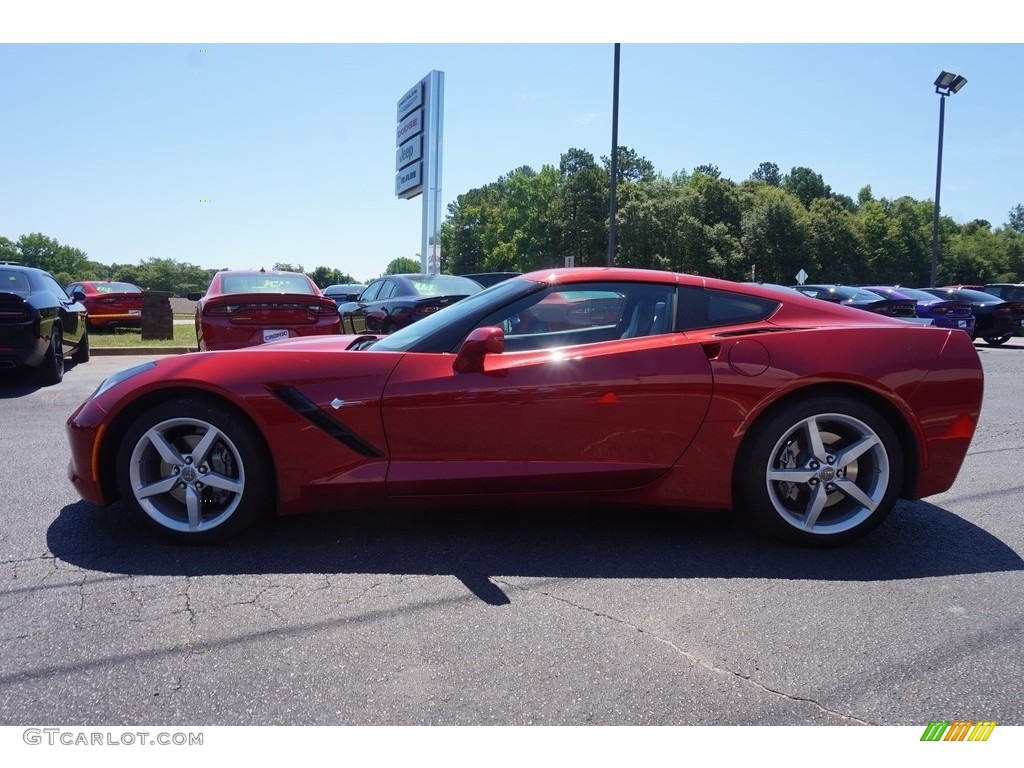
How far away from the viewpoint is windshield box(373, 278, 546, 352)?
3654 millimetres

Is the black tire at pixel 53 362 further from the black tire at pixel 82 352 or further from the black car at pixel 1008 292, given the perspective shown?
the black car at pixel 1008 292

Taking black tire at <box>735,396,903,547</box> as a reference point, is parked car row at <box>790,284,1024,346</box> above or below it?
above

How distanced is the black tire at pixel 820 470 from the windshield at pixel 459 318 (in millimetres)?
1234

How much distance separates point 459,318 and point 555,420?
2.23ft

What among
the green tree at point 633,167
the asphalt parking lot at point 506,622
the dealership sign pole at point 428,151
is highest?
the green tree at point 633,167

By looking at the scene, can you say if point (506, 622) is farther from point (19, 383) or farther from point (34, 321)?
point (19, 383)

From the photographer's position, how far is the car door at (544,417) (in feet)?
11.2

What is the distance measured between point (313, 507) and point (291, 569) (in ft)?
1.06

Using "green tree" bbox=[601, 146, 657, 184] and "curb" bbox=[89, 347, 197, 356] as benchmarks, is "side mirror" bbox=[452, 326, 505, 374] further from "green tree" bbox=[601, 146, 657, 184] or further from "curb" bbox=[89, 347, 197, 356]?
"green tree" bbox=[601, 146, 657, 184]

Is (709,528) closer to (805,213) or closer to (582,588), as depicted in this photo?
(582,588)

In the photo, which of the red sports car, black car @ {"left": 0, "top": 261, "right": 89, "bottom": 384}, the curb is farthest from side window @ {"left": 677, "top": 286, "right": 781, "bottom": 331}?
the curb
